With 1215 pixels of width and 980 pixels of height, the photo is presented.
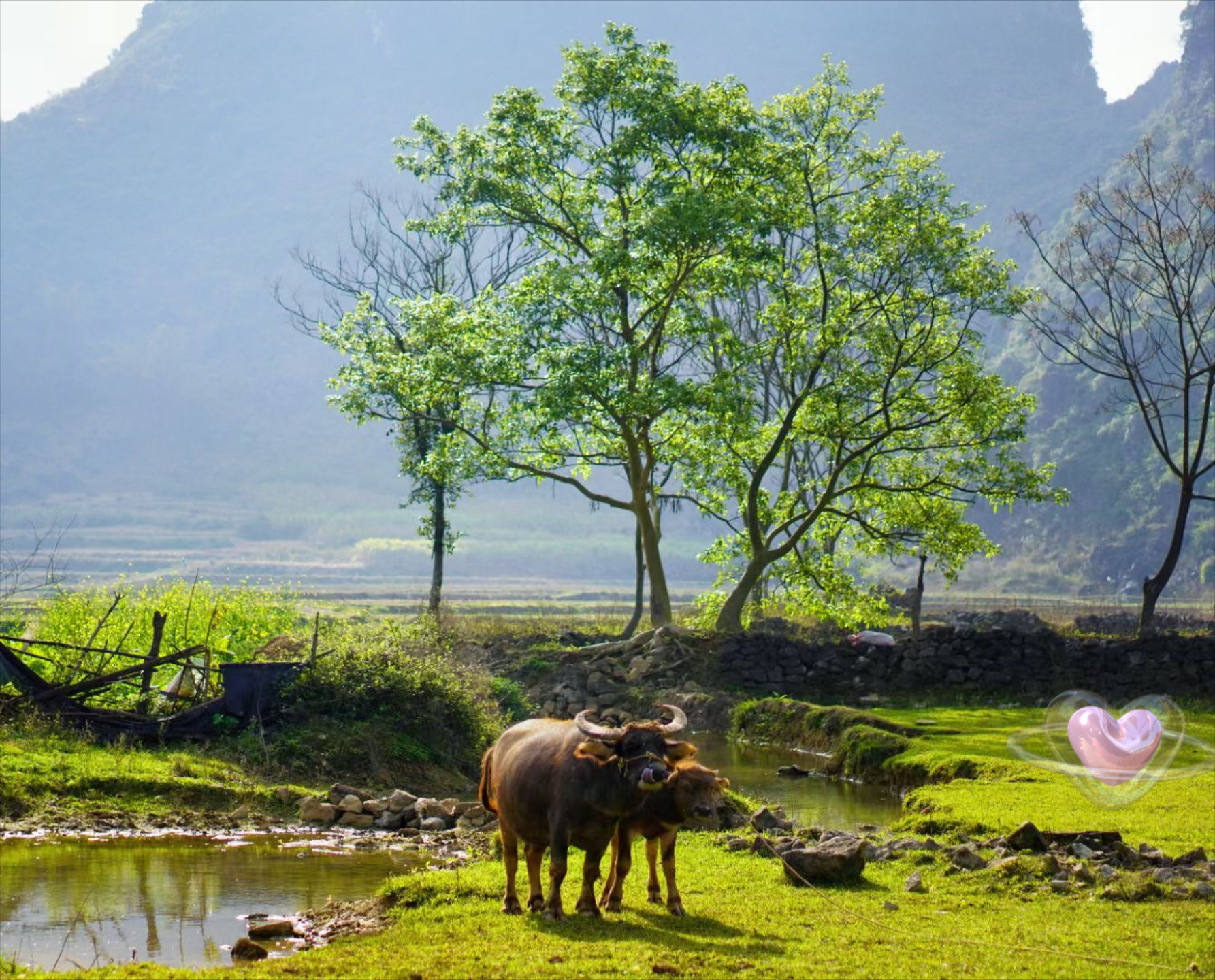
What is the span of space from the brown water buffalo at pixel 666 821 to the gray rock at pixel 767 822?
4589mm

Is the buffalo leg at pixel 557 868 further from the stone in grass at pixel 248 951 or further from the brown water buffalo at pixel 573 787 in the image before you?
the stone in grass at pixel 248 951

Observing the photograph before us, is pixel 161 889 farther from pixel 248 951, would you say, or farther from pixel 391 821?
pixel 391 821

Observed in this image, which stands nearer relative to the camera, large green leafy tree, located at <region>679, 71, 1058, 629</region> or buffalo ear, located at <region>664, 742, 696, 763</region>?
buffalo ear, located at <region>664, 742, 696, 763</region>

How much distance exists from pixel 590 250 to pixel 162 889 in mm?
29375

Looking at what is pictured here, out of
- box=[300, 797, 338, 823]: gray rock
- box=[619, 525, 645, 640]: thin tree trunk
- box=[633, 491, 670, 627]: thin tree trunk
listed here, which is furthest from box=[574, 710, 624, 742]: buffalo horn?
box=[619, 525, 645, 640]: thin tree trunk

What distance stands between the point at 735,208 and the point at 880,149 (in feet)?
21.0

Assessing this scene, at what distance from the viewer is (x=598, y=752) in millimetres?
10797

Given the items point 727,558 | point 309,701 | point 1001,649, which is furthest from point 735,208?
point 309,701

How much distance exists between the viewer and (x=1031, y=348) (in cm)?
17100

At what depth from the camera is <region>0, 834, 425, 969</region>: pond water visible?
1220 cm

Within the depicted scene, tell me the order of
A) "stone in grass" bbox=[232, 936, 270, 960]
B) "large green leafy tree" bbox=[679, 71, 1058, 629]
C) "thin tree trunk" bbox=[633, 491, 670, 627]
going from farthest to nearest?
"thin tree trunk" bbox=[633, 491, 670, 627], "large green leafy tree" bbox=[679, 71, 1058, 629], "stone in grass" bbox=[232, 936, 270, 960]

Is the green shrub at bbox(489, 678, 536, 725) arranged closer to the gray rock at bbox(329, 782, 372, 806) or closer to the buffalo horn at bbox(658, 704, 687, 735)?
the gray rock at bbox(329, 782, 372, 806)

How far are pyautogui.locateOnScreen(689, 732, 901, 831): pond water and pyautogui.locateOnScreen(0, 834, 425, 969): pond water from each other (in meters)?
5.54

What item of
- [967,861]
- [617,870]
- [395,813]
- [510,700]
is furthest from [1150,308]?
[617,870]
